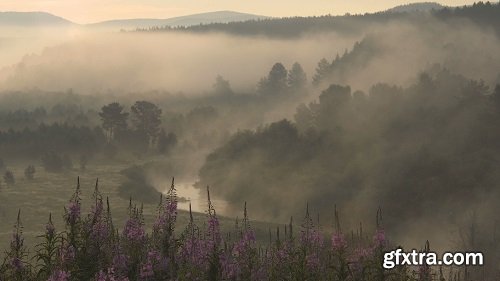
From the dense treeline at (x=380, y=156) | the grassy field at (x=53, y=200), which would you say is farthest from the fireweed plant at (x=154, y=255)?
the dense treeline at (x=380, y=156)

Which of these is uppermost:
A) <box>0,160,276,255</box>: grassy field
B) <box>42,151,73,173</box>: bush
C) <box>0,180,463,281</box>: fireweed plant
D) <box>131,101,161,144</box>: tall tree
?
<box>0,180,463,281</box>: fireweed plant

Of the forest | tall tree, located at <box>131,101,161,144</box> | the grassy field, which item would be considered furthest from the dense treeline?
tall tree, located at <box>131,101,161,144</box>

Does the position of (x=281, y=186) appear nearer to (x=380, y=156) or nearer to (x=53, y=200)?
(x=380, y=156)

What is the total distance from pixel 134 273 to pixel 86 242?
2.25m

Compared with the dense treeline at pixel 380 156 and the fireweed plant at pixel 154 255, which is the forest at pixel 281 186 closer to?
the fireweed plant at pixel 154 255

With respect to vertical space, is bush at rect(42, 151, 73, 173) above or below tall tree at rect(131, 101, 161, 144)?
below

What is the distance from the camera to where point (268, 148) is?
130375 millimetres

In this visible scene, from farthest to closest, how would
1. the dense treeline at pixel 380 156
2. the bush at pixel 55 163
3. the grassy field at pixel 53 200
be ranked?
the bush at pixel 55 163 → the dense treeline at pixel 380 156 → the grassy field at pixel 53 200

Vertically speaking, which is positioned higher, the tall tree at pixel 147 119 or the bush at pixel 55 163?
the tall tree at pixel 147 119

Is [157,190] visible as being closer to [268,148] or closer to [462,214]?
[268,148]

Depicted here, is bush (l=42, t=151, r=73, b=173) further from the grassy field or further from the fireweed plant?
the fireweed plant

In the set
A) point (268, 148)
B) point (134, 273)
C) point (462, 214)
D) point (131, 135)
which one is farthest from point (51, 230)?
point (131, 135)

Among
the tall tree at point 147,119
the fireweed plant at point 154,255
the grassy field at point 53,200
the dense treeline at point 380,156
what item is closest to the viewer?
the fireweed plant at point 154,255

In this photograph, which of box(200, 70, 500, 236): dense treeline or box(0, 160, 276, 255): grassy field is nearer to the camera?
box(0, 160, 276, 255): grassy field
